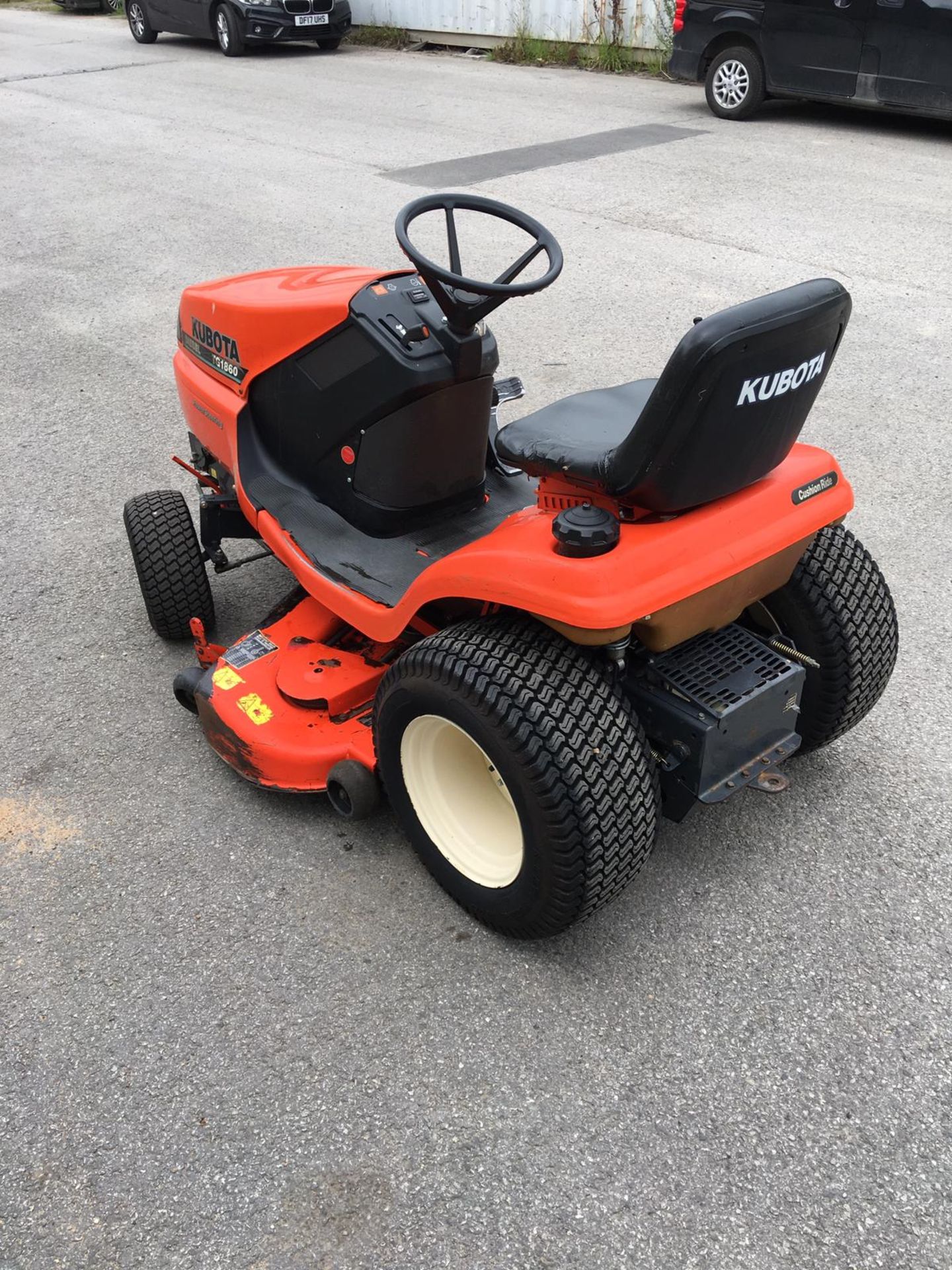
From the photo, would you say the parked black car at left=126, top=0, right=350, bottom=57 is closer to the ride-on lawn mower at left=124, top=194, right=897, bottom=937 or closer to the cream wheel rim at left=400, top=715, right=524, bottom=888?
the ride-on lawn mower at left=124, top=194, right=897, bottom=937

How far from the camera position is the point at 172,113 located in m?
10.4

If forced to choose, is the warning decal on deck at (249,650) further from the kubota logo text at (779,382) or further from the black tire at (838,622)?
the kubota logo text at (779,382)

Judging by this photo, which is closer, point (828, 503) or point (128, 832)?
point (828, 503)

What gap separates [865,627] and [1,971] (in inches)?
80.6

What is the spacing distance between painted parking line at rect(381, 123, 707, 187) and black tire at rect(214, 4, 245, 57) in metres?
6.16

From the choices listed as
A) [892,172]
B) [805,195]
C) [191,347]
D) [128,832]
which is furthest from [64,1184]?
[892,172]

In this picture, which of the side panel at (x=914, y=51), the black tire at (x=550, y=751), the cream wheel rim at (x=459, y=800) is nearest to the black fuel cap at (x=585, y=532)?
the black tire at (x=550, y=751)

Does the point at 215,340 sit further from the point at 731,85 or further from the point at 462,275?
the point at 731,85

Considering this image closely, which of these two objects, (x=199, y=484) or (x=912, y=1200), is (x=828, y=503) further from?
(x=199, y=484)

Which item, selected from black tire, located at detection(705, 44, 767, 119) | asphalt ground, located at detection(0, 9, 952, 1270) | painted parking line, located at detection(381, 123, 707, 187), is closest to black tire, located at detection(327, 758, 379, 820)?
asphalt ground, located at detection(0, 9, 952, 1270)

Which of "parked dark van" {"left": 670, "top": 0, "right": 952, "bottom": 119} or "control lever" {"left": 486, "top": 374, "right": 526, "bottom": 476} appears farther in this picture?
"parked dark van" {"left": 670, "top": 0, "right": 952, "bottom": 119}

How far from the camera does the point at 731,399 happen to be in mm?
1933

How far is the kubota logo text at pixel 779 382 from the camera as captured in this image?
196 centimetres

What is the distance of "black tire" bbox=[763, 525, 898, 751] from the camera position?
2.47 metres
